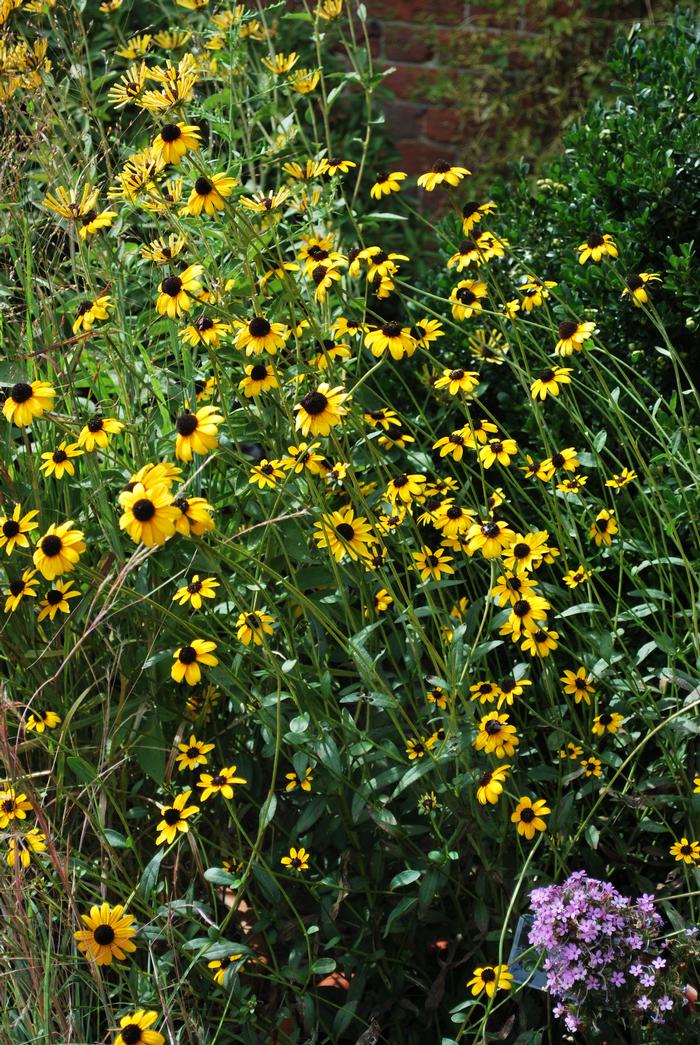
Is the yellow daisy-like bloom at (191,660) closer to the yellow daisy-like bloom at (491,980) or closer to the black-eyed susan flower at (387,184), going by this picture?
the yellow daisy-like bloom at (491,980)

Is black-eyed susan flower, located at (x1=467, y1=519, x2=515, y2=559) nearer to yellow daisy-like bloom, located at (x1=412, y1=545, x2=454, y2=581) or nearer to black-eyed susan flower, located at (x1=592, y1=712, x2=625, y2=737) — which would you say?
yellow daisy-like bloom, located at (x1=412, y1=545, x2=454, y2=581)

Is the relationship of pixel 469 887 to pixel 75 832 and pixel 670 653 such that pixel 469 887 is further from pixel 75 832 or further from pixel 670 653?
pixel 75 832

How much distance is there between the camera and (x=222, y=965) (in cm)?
185

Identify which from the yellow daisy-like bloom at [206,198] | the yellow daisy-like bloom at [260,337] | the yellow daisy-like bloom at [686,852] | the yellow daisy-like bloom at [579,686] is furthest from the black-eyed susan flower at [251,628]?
the yellow daisy-like bloom at [686,852]

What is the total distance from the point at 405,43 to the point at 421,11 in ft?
0.47

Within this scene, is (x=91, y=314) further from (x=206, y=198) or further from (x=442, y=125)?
(x=442, y=125)

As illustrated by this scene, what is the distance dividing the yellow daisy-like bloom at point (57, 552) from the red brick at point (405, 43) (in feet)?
12.8

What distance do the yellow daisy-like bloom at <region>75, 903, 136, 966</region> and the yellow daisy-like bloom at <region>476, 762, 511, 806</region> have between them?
1.76 feet

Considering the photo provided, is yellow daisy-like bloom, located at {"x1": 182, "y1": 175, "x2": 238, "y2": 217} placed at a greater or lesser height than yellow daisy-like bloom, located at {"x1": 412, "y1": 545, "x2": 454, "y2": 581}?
greater

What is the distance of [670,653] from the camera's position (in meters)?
2.00

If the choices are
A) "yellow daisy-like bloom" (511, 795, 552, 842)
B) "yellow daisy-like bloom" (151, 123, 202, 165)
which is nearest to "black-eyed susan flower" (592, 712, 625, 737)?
"yellow daisy-like bloom" (511, 795, 552, 842)

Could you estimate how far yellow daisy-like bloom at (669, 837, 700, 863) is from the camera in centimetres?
189

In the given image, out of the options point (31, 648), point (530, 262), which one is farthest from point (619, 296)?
point (31, 648)

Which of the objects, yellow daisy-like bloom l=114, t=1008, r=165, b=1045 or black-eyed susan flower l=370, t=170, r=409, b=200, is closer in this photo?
yellow daisy-like bloom l=114, t=1008, r=165, b=1045
